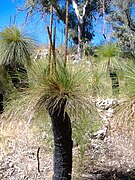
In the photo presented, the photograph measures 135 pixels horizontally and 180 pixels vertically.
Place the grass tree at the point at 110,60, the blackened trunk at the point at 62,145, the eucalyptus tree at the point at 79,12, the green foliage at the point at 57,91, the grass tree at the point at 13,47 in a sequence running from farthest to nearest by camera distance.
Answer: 1. the eucalyptus tree at the point at 79,12
2. the grass tree at the point at 110,60
3. the grass tree at the point at 13,47
4. the blackened trunk at the point at 62,145
5. the green foliage at the point at 57,91

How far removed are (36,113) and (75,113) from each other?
321mm

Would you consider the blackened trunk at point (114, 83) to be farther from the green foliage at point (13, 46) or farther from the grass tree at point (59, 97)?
the grass tree at point (59, 97)

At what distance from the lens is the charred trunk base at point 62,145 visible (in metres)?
3.17

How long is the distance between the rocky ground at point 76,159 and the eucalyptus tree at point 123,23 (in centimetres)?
825

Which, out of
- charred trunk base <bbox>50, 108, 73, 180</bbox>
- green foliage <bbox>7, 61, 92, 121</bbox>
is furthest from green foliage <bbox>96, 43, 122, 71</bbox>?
green foliage <bbox>7, 61, 92, 121</bbox>

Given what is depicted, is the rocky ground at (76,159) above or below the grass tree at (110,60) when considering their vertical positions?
below

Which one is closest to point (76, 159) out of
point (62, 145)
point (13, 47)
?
point (62, 145)

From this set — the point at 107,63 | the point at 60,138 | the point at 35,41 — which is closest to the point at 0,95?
the point at 35,41

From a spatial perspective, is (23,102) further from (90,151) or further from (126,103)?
(90,151)

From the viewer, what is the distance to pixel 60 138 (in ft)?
10.6

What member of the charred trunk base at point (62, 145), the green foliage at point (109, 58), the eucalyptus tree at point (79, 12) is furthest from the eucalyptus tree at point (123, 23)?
the charred trunk base at point (62, 145)

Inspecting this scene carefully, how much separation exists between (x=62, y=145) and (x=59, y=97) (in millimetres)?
532

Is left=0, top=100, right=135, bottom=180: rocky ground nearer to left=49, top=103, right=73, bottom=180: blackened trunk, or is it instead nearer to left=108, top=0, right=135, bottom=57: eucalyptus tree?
left=49, top=103, right=73, bottom=180: blackened trunk

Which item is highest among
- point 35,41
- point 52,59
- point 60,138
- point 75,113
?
point 35,41
